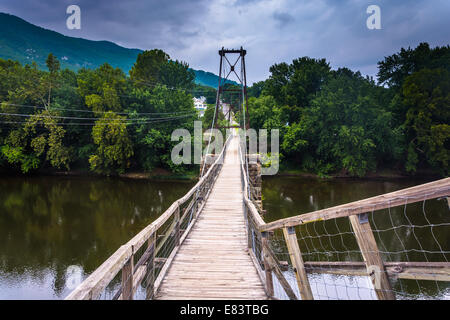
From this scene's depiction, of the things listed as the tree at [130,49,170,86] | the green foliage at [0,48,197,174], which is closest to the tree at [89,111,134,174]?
the green foliage at [0,48,197,174]

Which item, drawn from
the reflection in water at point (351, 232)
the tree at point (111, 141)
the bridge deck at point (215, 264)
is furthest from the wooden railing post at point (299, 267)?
the tree at point (111, 141)

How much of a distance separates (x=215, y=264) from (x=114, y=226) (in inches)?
338

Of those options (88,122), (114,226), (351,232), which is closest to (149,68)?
(88,122)

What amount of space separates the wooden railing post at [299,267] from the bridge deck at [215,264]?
0.68 metres

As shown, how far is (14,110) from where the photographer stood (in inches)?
773

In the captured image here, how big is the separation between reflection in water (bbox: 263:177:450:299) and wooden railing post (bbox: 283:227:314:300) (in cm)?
29

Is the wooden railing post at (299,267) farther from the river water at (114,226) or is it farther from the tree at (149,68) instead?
the tree at (149,68)

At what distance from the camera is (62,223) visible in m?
11.1

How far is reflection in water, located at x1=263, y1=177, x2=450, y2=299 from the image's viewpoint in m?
6.27

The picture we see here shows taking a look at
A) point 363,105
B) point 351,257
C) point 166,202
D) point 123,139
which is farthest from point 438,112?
point 123,139

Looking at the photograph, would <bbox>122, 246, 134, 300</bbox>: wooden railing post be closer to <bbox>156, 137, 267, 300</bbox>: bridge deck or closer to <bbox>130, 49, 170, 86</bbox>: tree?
<bbox>156, 137, 267, 300</bbox>: bridge deck

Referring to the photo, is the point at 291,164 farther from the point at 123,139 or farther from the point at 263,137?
the point at 123,139
